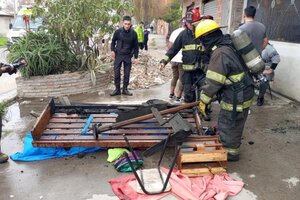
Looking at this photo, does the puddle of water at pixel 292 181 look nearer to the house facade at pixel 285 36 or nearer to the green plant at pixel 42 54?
the house facade at pixel 285 36

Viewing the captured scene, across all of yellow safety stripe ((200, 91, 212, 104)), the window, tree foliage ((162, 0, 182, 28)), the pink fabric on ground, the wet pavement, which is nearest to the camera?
the pink fabric on ground

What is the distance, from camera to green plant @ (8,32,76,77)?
22.3 feet

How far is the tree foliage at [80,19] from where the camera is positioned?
6.98 metres

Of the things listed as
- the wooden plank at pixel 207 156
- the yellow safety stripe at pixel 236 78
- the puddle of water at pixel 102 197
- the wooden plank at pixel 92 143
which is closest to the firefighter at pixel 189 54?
the yellow safety stripe at pixel 236 78

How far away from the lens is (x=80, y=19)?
7094 millimetres

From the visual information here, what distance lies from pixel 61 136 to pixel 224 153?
207cm

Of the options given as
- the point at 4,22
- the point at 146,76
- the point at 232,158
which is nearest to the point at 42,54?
the point at 146,76

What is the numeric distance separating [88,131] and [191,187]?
163cm

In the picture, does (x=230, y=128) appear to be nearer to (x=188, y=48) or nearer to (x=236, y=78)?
(x=236, y=78)

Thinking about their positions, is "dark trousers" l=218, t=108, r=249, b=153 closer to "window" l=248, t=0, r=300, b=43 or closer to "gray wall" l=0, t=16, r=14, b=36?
"window" l=248, t=0, r=300, b=43

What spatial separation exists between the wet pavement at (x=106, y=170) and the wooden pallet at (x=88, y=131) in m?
0.26

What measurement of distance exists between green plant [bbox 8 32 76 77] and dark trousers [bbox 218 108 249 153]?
467 cm

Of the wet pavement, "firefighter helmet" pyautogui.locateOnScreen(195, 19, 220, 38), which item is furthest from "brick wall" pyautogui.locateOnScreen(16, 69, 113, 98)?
"firefighter helmet" pyautogui.locateOnScreen(195, 19, 220, 38)

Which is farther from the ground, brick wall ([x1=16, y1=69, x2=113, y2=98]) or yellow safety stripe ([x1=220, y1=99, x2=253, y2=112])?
yellow safety stripe ([x1=220, y1=99, x2=253, y2=112])
